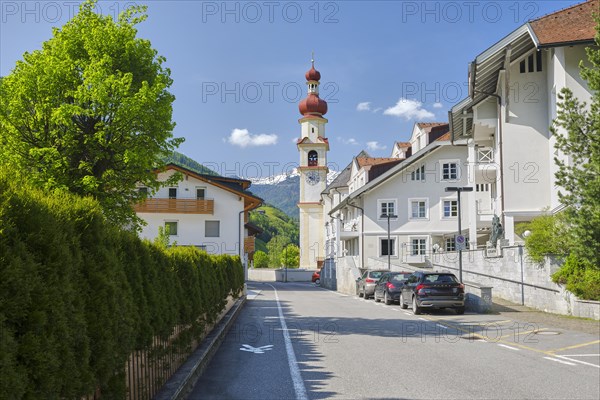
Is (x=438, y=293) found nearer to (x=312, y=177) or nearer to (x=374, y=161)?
(x=374, y=161)

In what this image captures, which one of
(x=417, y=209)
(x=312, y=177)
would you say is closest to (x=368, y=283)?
(x=417, y=209)

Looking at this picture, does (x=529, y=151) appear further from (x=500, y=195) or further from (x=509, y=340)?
(x=509, y=340)

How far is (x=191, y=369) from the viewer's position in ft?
30.5

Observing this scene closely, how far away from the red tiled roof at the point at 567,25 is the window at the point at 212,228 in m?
30.8

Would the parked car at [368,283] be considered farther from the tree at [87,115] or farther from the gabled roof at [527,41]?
the tree at [87,115]

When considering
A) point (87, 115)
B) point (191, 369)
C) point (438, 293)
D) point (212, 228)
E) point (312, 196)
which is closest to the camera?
point (191, 369)

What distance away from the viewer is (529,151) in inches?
1194

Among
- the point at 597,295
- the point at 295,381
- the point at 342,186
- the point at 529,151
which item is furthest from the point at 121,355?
the point at 342,186

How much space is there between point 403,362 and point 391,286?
1753 cm

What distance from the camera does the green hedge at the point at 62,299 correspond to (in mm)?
3740

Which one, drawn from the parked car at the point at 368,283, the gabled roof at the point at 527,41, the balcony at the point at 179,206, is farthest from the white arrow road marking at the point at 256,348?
the balcony at the point at 179,206

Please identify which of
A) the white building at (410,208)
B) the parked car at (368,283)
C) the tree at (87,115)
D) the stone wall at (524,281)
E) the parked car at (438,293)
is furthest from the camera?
the white building at (410,208)

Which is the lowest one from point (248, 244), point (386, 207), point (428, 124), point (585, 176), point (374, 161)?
point (248, 244)

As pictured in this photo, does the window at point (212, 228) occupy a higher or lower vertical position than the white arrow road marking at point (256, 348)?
higher
